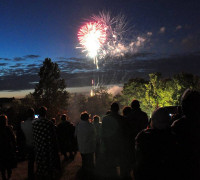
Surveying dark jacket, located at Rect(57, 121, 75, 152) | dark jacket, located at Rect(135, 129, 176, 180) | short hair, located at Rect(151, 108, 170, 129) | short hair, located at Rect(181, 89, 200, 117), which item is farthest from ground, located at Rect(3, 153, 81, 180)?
short hair, located at Rect(181, 89, 200, 117)

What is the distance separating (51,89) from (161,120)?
47153 mm

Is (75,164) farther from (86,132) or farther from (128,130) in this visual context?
(128,130)

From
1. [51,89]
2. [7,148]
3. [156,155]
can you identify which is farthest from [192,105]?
[51,89]

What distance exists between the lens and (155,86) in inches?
2025

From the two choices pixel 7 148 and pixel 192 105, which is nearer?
pixel 192 105

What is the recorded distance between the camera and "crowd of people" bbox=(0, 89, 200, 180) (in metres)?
2.79

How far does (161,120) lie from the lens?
2912 mm

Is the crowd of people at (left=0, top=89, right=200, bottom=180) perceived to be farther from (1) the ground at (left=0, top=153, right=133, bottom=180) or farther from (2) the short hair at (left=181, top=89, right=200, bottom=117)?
(1) the ground at (left=0, top=153, right=133, bottom=180)

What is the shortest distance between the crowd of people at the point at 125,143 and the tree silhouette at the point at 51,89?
3871cm

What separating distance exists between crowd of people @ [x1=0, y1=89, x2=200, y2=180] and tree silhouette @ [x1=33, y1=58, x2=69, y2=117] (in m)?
38.7

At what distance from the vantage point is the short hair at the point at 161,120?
9.53ft

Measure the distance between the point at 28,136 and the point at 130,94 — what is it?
2092 inches

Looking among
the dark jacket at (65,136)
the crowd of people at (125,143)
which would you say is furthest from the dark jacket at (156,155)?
the dark jacket at (65,136)

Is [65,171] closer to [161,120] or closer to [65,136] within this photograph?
[65,136]
